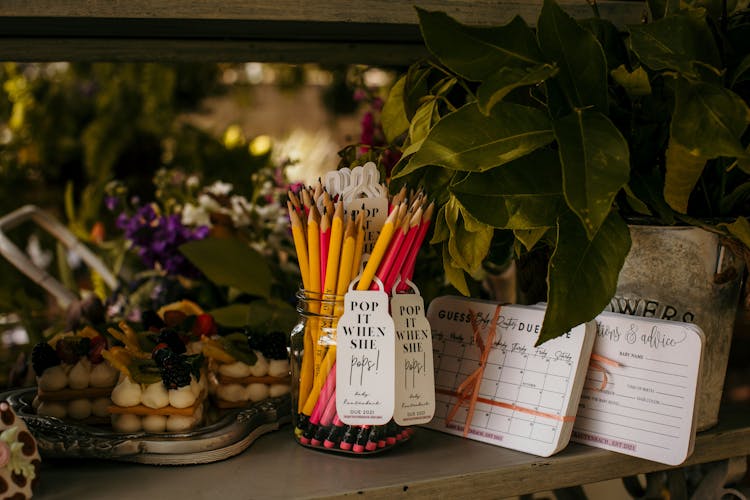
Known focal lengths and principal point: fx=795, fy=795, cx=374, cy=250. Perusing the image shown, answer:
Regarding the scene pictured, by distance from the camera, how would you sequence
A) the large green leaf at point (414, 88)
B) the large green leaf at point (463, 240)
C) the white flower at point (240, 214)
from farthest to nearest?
the white flower at point (240, 214) < the large green leaf at point (414, 88) < the large green leaf at point (463, 240)

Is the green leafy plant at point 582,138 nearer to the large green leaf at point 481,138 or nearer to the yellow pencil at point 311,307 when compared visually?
the large green leaf at point 481,138

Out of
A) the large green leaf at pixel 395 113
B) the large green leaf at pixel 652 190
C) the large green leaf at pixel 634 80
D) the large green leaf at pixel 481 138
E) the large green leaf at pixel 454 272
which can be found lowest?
the large green leaf at pixel 454 272

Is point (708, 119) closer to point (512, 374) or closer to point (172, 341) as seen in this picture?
point (512, 374)

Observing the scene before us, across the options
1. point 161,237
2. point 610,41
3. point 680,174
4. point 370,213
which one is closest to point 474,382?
point 370,213

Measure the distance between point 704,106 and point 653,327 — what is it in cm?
28

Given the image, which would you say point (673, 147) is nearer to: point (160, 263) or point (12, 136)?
point (160, 263)

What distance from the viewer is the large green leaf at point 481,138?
83cm

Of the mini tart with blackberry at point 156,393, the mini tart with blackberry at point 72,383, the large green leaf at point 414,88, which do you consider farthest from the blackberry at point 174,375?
the large green leaf at point 414,88

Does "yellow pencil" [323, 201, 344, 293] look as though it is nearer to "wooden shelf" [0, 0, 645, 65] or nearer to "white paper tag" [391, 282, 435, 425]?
"white paper tag" [391, 282, 435, 425]

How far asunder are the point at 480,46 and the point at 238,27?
0.37 meters

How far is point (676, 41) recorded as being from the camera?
2.88ft

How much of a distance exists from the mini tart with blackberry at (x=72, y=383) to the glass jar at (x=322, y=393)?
0.25m

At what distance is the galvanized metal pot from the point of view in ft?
3.28

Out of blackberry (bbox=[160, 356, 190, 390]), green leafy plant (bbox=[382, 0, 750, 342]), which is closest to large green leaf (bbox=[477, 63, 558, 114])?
green leafy plant (bbox=[382, 0, 750, 342])
